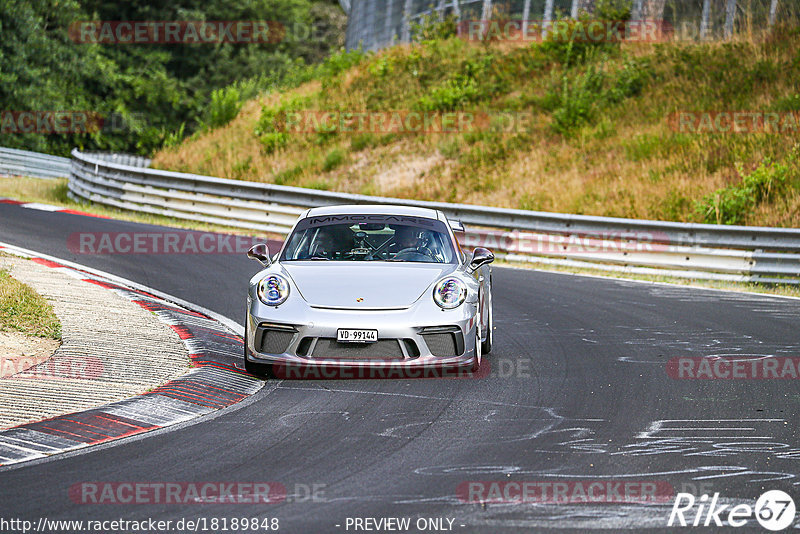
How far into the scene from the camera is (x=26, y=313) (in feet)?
33.5

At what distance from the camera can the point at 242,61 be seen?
52.7 meters

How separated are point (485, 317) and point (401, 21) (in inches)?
1194

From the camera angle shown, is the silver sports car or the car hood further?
the car hood

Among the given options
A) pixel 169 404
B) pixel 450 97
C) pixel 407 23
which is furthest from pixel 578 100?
pixel 169 404

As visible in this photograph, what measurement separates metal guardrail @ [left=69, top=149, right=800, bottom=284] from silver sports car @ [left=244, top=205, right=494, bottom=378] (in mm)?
8665

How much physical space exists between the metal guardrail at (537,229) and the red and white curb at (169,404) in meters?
7.76

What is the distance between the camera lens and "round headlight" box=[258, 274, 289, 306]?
880 cm

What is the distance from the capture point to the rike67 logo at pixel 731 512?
5266mm

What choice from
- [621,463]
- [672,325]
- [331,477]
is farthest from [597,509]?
[672,325]

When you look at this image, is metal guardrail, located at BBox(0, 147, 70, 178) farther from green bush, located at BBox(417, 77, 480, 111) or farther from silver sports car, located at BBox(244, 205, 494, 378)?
silver sports car, located at BBox(244, 205, 494, 378)

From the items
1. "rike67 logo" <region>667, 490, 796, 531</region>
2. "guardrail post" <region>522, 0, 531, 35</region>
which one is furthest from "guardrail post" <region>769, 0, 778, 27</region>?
"rike67 logo" <region>667, 490, 796, 531</region>

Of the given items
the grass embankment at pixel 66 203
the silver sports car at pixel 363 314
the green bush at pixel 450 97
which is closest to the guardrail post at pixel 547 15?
the green bush at pixel 450 97

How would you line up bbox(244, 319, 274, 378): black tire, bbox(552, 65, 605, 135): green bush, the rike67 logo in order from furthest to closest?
bbox(552, 65, 605, 135): green bush
bbox(244, 319, 274, 378): black tire
the rike67 logo

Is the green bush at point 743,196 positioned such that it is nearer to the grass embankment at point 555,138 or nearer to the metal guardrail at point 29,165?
the grass embankment at point 555,138
